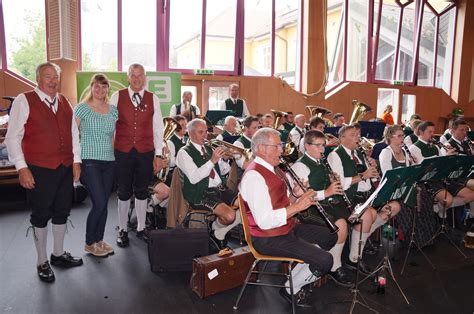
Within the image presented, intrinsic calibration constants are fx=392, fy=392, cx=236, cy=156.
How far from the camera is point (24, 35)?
870cm

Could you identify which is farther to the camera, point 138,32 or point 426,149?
point 138,32

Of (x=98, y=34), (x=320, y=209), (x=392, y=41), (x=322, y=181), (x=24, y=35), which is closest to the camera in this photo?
(x=320, y=209)

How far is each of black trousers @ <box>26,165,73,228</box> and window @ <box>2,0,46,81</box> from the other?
6297mm

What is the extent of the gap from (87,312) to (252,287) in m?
1.39

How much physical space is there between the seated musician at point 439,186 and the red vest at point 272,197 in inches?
102

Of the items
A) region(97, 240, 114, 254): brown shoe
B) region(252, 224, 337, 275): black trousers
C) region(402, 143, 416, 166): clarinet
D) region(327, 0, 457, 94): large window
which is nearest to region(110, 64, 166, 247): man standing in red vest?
region(97, 240, 114, 254): brown shoe

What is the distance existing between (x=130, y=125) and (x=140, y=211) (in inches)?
41.5

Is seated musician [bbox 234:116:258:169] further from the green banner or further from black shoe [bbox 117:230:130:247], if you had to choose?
the green banner

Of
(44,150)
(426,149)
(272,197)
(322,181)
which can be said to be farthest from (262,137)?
(426,149)

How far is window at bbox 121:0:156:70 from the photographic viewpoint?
31.5ft

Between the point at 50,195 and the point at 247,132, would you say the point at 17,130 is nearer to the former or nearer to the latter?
the point at 50,195

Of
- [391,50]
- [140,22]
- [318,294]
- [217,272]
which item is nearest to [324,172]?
[318,294]

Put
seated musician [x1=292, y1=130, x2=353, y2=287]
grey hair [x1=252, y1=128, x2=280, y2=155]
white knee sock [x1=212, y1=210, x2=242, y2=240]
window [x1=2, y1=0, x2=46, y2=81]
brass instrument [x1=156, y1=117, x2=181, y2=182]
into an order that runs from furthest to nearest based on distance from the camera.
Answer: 1. window [x1=2, y1=0, x2=46, y2=81]
2. brass instrument [x1=156, y1=117, x2=181, y2=182]
3. white knee sock [x1=212, y1=210, x2=242, y2=240]
4. seated musician [x1=292, y1=130, x2=353, y2=287]
5. grey hair [x1=252, y1=128, x2=280, y2=155]

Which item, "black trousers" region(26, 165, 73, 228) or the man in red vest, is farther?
"black trousers" region(26, 165, 73, 228)
